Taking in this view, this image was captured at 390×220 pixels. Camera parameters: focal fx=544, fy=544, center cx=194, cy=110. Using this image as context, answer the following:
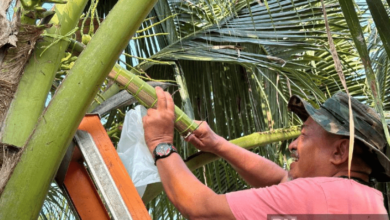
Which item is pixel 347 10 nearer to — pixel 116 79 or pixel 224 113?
pixel 116 79

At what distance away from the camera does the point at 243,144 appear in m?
2.26

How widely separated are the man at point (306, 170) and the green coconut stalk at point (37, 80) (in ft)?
1.10

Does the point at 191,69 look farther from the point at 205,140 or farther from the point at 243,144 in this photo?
the point at 205,140

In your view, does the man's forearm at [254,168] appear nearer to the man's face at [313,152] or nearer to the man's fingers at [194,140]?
the man's fingers at [194,140]

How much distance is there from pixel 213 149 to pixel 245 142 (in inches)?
8.8

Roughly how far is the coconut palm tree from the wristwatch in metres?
0.26

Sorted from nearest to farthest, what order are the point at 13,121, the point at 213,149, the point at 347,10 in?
the point at 347,10
the point at 13,121
the point at 213,149

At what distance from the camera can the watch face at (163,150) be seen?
169 cm

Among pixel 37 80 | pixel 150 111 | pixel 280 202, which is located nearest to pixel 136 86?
pixel 150 111

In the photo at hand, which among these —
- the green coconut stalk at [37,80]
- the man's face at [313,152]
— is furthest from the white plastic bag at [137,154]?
the man's face at [313,152]

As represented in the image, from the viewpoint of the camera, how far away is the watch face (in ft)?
5.53

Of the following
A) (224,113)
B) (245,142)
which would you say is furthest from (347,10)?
(224,113)

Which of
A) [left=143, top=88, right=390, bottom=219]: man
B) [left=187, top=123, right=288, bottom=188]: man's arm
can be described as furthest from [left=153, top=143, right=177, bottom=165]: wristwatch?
[left=187, top=123, right=288, bottom=188]: man's arm

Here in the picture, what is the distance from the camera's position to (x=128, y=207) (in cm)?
156
